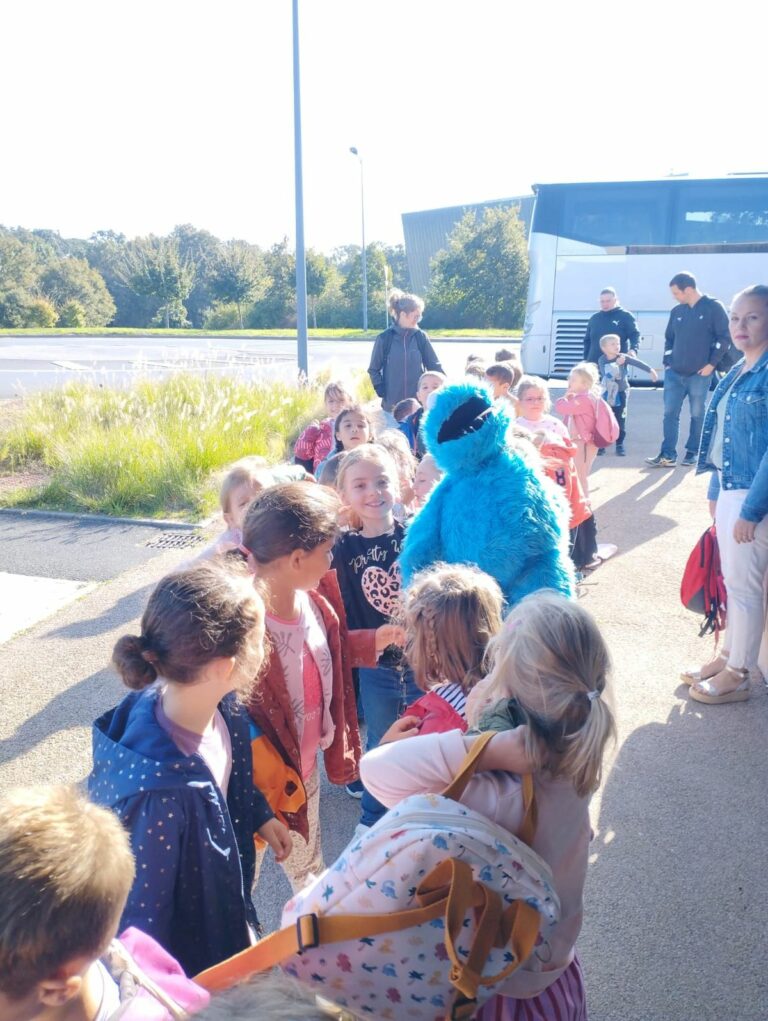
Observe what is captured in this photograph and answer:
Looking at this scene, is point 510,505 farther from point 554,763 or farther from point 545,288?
point 545,288

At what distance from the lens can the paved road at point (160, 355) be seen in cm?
1848

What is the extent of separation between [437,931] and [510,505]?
1.78 meters

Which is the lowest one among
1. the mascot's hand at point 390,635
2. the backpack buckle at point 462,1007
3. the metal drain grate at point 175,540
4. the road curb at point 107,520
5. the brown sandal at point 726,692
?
the metal drain grate at point 175,540

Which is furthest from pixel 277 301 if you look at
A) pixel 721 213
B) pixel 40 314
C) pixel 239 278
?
pixel 721 213

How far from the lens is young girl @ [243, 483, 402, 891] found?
254 cm

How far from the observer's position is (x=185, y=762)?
1797 mm

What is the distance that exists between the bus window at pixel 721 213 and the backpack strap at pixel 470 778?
1515 centimetres

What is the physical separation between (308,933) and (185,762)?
1.74ft

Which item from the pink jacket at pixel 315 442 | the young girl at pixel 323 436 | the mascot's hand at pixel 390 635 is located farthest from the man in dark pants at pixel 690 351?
the mascot's hand at pixel 390 635

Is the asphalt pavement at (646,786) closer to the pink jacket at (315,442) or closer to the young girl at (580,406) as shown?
the young girl at (580,406)

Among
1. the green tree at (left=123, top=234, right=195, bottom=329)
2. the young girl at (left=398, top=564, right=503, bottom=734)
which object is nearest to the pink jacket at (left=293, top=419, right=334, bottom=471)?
the young girl at (left=398, top=564, right=503, bottom=734)

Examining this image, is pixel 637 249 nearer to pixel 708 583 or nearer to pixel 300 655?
pixel 708 583

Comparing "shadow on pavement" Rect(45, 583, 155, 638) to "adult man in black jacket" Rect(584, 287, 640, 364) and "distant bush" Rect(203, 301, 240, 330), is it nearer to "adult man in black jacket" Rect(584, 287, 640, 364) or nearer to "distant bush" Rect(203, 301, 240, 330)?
"adult man in black jacket" Rect(584, 287, 640, 364)

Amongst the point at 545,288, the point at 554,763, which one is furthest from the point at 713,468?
the point at 545,288
